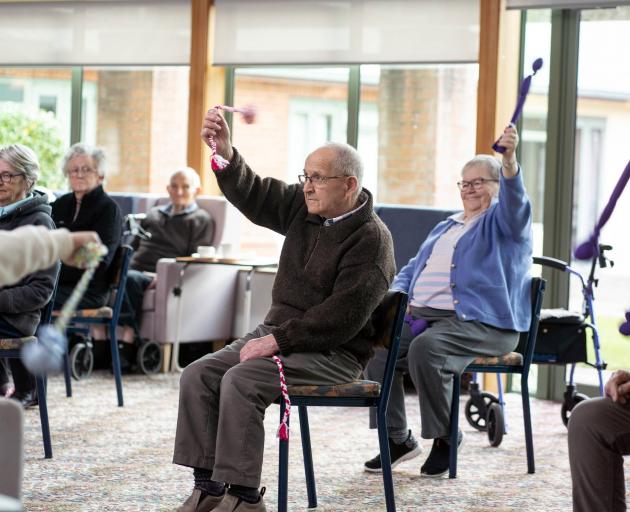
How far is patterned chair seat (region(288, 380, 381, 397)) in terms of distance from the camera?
3029mm

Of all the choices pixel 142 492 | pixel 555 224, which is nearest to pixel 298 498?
pixel 142 492

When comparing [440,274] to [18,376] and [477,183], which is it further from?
[18,376]

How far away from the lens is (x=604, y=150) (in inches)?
231

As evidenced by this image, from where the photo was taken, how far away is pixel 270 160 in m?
7.19

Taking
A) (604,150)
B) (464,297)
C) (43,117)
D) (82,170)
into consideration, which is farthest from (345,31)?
(464,297)

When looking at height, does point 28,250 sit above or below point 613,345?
above

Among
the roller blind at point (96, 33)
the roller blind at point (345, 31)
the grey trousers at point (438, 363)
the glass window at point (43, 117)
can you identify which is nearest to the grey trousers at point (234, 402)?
the grey trousers at point (438, 363)

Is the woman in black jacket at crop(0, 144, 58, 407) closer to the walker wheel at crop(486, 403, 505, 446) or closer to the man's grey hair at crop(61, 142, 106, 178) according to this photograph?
the man's grey hair at crop(61, 142, 106, 178)

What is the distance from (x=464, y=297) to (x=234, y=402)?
139 centimetres

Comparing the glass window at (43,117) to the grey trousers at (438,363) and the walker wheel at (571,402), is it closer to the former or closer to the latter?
the walker wheel at (571,402)

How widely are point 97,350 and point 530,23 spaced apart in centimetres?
319

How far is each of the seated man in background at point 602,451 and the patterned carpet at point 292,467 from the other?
880 millimetres

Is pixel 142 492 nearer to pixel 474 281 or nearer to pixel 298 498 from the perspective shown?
pixel 298 498

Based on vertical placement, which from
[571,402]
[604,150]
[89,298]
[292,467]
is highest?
[604,150]
